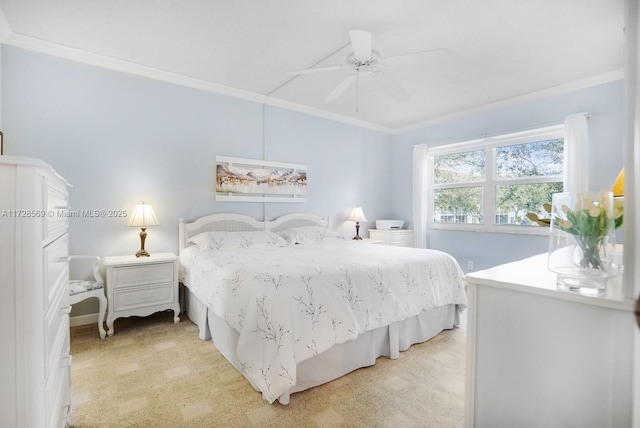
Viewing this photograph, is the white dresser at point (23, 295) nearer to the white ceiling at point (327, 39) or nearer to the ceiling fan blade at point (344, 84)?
the white ceiling at point (327, 39)

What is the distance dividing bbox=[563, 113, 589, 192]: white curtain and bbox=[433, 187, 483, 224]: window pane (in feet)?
4.00

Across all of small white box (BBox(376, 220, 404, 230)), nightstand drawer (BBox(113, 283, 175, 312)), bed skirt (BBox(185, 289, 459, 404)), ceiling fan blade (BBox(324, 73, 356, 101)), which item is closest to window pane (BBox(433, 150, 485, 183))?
small white box (BBox(376, 220, 404, 230))

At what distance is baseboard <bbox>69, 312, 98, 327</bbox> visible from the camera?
9.71 ft

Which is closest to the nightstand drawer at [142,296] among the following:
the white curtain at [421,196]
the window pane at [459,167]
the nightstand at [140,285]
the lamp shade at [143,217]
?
the nightstand at [140,285]

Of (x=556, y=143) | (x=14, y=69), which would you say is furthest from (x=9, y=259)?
(x=556, y=143)

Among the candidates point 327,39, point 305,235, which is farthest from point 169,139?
point 327,39

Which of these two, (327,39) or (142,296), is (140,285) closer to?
(142,296)

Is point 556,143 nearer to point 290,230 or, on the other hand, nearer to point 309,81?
point 309,81

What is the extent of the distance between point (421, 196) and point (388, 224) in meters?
0.73

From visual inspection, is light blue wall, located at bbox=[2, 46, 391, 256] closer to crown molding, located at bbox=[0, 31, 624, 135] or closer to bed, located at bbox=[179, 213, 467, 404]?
crown molding, located at bbox=[0, 31, 624, 135]

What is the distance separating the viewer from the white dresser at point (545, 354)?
87 centimetres

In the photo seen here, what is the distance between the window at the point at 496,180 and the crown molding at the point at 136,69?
2.29 m

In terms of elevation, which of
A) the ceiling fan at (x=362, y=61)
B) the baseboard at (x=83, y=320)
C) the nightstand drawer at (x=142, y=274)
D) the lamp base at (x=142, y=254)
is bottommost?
the baseboard at (x=83, y=320)

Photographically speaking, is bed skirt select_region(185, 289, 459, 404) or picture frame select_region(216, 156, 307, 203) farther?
picture frame select_region(216, 156, 307, 203)
